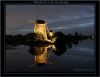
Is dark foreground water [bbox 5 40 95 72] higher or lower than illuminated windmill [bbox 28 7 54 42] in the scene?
lower

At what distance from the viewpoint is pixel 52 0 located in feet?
9.10

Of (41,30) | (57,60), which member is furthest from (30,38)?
(57,60)

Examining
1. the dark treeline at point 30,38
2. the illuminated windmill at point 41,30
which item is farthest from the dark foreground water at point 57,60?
the illuminated windmill at point 41,30

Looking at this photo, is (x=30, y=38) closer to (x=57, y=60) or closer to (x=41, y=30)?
(x=41, y=30)

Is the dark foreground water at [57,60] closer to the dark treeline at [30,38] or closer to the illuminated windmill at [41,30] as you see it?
the dark treeline at [30,38]

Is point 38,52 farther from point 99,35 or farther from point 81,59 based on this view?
point 99,35

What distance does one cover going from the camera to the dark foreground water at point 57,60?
2.73 metres

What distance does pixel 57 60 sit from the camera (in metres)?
2.75

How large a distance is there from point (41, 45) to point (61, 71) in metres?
0.43

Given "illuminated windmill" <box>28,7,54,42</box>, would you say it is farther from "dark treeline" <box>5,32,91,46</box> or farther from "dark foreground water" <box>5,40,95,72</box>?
"dark foreground water" <box>5,40,95,72</box>

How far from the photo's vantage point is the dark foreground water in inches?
108

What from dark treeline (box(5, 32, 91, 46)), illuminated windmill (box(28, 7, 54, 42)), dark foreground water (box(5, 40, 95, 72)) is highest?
illuminated windmill (box(28, 7, 54, 42))

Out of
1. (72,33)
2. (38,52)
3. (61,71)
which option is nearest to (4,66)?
(38,52)

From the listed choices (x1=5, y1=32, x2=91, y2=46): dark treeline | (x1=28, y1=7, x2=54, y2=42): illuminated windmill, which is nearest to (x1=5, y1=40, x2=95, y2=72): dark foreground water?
(x1=5, y1=32, x2=91, y2=46): dark treeline
